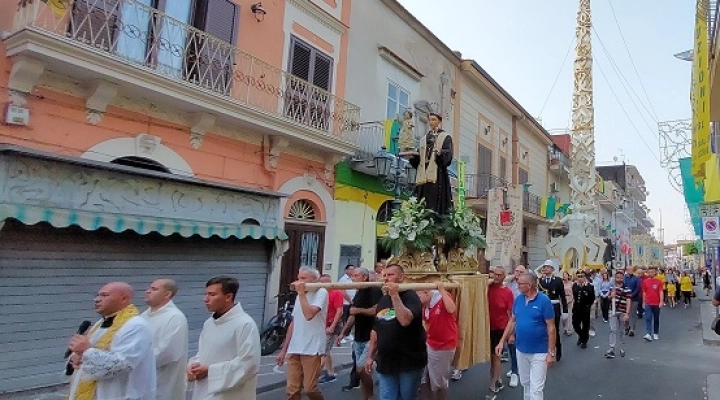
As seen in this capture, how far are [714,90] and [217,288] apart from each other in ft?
25.8

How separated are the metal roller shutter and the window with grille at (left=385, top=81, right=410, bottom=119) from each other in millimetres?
8227

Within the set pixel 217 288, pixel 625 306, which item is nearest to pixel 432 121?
pixel 217 288

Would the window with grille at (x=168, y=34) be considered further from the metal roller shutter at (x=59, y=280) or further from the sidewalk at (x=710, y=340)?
the sidewalk at (x=710, y=340)

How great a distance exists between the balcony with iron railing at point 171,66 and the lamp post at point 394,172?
1.05 m

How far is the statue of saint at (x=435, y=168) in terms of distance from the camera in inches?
250

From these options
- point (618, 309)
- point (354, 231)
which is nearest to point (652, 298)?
point (618, 309)

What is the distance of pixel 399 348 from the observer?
453 cm

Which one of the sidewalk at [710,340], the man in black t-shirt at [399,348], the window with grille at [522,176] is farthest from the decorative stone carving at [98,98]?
the window with grille at [522,176]

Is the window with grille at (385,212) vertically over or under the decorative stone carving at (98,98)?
under

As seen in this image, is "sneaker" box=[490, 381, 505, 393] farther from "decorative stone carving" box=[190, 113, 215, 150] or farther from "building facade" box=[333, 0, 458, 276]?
"decorative stone carving" box=[190, 113, 215, 150]

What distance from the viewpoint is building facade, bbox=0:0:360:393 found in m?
6.78

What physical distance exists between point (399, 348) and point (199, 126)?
21.4 ft

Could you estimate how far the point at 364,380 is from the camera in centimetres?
593

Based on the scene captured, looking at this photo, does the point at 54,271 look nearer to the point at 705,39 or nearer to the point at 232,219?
the point at 232,219
